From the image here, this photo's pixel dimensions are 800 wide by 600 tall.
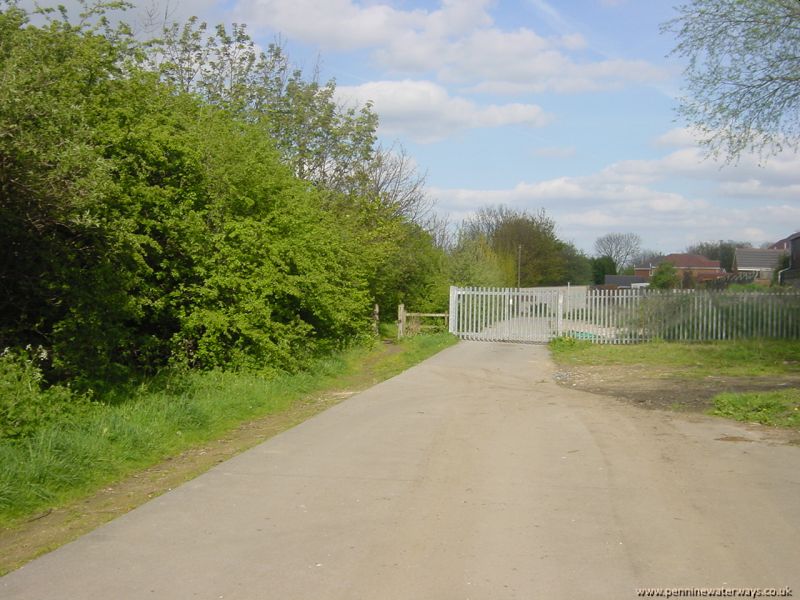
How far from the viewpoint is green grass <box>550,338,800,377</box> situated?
62.7 ft

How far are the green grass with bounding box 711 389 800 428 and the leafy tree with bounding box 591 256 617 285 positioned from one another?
97271mm

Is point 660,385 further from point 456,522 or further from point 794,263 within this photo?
point 794,263

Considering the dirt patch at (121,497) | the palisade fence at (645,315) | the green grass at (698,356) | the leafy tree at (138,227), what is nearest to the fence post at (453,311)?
the palisade fence at (645,315)

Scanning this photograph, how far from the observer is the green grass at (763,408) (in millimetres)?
11297

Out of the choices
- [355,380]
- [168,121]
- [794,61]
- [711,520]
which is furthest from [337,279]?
[711,520]

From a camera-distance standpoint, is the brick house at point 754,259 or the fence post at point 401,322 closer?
the fence post at point 401,322

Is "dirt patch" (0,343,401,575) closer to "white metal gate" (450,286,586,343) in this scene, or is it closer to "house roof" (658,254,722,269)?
"white metal gate" (450,286,586,343)

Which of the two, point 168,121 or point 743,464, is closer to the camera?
point 743,464

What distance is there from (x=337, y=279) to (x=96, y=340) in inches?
375

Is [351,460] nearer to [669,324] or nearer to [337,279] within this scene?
[337,279]

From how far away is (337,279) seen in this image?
20453mm

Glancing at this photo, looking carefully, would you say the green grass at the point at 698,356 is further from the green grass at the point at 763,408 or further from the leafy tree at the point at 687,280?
the leafy tree at the point at 687,280

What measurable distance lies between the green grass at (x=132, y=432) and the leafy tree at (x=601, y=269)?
3829 inches

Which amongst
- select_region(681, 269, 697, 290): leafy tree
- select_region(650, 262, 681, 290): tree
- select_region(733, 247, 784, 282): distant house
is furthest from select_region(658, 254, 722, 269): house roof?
select_region(650, 262, 681, 290): tree
